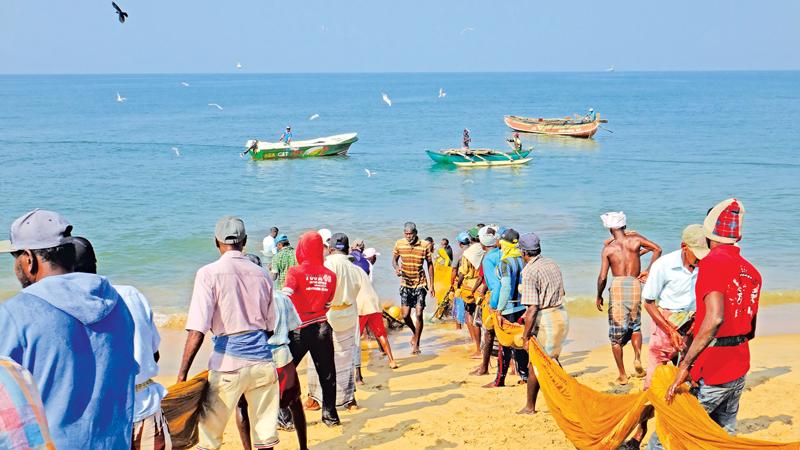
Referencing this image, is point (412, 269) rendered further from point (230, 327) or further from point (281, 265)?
point (230, 327)

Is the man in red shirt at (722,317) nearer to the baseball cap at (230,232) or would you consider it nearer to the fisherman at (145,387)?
the baseball cap at (230,232)

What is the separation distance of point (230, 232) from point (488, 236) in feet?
13.2

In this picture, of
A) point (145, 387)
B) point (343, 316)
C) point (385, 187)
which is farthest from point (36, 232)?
point (385, 187)

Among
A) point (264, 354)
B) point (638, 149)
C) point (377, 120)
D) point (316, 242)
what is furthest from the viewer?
point (377, 120)

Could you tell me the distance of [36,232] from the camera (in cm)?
311

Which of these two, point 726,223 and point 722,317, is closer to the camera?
point 722,317

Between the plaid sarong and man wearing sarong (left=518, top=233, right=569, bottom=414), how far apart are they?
4.37ft

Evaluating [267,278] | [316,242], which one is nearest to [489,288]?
[316,242]

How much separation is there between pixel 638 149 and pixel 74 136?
4026cm

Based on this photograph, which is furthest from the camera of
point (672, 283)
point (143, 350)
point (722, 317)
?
point (672, 283)

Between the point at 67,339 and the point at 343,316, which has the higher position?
the point at 67,339

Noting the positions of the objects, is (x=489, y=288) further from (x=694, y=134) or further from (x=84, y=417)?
(x=694, y=134)

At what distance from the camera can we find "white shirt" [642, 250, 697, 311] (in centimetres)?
618

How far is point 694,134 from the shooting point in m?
60.0
